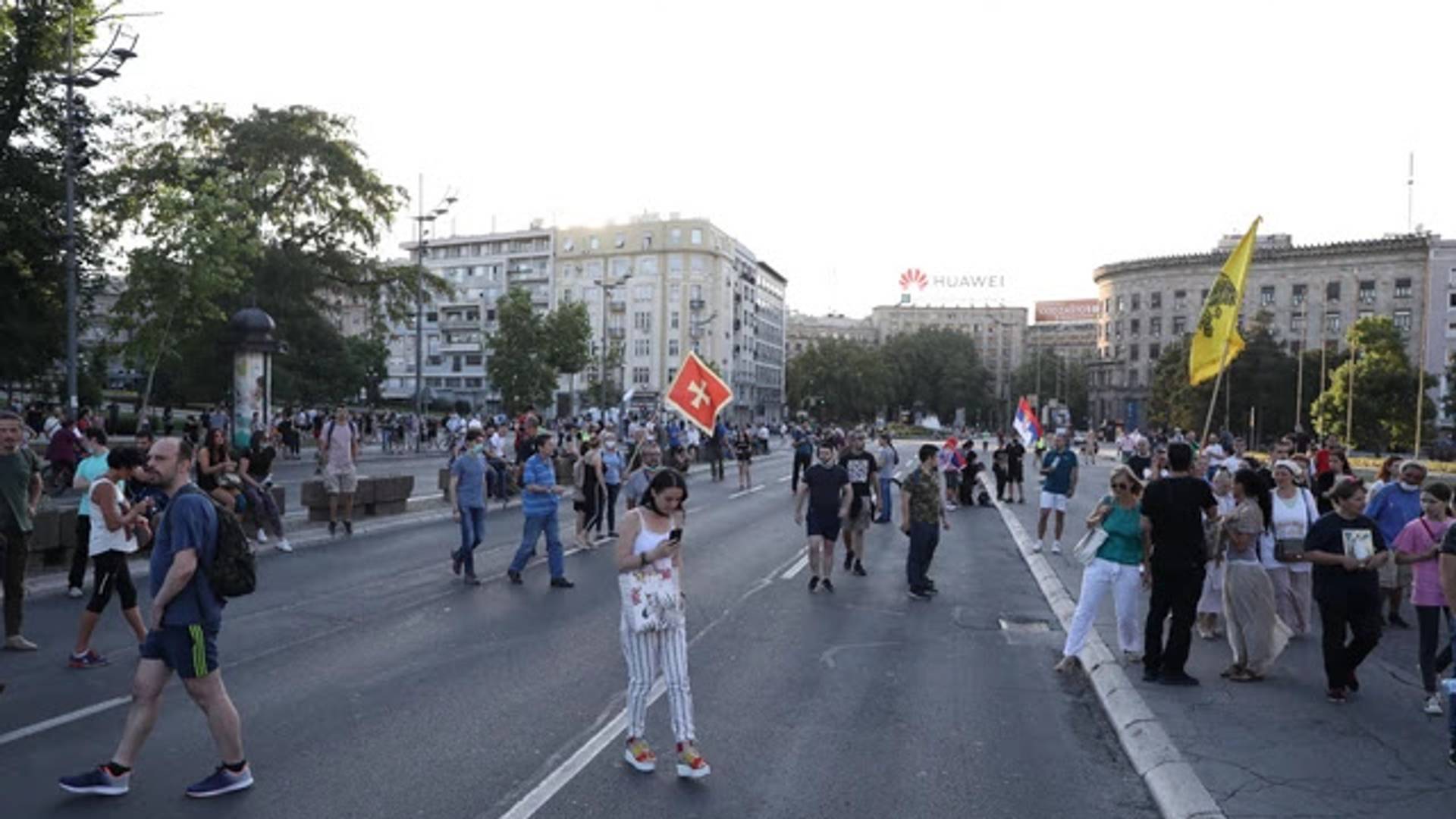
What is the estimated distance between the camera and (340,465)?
16.1m

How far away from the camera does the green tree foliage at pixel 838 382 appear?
360ft

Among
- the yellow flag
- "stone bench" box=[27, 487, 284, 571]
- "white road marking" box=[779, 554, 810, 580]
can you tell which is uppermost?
the yellow flag

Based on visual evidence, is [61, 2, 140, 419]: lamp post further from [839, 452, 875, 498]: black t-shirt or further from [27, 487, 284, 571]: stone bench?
[839, 452, 875, 498]: black t-shirt

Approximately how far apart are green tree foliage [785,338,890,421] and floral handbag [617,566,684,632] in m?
104

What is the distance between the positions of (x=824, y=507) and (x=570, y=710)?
18.4 ft

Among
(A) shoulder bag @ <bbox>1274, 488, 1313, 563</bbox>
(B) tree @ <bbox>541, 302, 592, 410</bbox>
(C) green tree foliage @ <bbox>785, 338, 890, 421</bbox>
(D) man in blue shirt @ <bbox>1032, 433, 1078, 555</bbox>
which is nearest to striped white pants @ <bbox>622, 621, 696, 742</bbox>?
(A) shoulder bag @ <bbox>1274, 488, 1313, 563</bbox>

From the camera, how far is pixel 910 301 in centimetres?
17850

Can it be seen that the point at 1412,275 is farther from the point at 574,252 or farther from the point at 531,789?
the point at 531,789

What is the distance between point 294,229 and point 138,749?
4289 centimetres

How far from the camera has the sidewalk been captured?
548 centimetres

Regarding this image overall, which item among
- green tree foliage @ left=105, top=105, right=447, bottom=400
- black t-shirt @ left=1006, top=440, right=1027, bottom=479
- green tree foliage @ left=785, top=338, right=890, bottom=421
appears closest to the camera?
black t-shirt @ left=1006, top=440, right=1027, bottom=479

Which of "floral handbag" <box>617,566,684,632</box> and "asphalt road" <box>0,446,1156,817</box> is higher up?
"floral handbag" <box>617,566,684,632</box>

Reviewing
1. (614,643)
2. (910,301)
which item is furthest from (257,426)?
(910,301)

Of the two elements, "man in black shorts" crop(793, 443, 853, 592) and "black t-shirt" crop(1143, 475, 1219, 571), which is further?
"man in black shorts" crop(793, 443, 853, 592)
